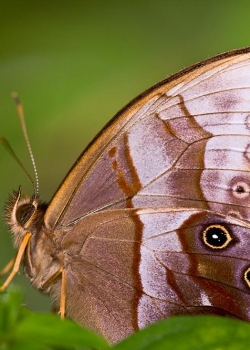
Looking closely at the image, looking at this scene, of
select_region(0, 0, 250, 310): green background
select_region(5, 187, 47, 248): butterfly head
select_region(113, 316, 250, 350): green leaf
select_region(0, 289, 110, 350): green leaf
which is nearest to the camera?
select_region(0, 289, 110, 350): green leaf

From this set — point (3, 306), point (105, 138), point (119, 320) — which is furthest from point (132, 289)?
point (3, 306)

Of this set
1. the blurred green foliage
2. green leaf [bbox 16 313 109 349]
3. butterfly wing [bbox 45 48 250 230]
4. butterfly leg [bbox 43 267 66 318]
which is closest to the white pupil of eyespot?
butterfly wing [bbox 45 48 250 230]

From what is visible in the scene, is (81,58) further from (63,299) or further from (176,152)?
(63,299)

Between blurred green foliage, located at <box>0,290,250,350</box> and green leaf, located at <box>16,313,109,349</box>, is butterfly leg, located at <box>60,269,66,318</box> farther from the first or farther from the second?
green leaf, located at <box>16,313,109,349</box>

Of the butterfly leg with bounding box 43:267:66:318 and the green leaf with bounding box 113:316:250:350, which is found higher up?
the green leaf with bounding box 113:316:250:350

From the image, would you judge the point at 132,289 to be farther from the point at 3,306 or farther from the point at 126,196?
the point at 3,306

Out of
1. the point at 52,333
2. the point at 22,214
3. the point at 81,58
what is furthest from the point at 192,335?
the point at 81,58

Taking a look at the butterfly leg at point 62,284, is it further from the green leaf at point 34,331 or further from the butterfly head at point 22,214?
the green leaf at point 34,331
